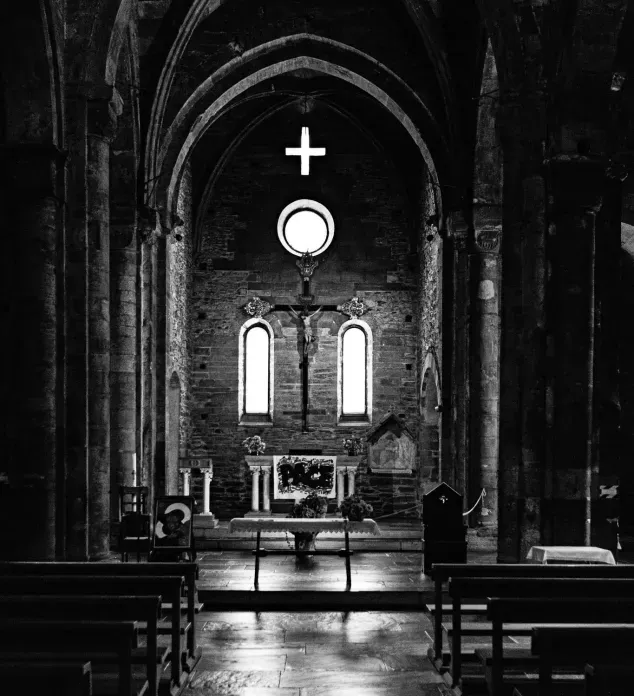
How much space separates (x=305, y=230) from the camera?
2181 centimetres

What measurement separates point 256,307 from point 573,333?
1232 centimetres

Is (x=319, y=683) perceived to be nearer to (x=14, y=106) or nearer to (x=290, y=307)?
(x=14, y=106)

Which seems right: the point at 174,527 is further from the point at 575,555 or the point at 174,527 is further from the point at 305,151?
the point at 305,151

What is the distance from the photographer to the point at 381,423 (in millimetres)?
20938

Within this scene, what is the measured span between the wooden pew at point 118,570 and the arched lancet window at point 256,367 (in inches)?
550

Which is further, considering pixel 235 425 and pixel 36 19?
pixel 235 425

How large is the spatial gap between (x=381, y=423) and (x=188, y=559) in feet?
33.2

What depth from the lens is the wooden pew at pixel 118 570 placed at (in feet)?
21.3

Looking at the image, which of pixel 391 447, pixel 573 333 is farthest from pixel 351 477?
pixel 573 333

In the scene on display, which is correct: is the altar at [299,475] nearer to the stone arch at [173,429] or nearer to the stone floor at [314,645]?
the stone arch at [173,429]

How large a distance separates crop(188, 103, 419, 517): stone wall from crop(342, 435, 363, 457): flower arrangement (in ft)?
1.25

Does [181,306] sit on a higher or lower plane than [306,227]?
lower

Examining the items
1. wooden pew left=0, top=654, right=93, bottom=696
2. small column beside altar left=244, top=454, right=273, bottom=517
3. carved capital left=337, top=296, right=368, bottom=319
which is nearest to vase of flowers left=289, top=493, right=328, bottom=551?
small column beside altar left=244, top=454, right=273, bottom=517

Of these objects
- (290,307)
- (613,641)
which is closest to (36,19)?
(613,641)
